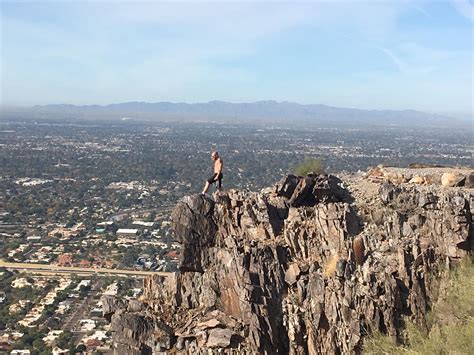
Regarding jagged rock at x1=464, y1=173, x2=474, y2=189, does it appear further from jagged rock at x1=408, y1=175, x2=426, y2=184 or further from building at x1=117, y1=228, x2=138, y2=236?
building at x1=117, y1=228, x2=138, y2=236

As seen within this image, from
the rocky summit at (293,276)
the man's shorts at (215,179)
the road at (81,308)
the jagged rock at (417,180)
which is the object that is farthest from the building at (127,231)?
the rocky summit at (293,276)

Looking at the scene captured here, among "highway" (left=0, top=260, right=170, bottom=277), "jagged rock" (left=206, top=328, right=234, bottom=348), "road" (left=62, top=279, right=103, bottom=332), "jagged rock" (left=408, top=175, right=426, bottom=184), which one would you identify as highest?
"jagged rock" (left=408, top=175, right=426, bottom=184)

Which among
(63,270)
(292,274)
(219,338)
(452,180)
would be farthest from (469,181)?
(63,270)

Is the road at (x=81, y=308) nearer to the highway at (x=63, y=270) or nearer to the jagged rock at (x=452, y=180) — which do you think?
the highway at (x=63, y=270)

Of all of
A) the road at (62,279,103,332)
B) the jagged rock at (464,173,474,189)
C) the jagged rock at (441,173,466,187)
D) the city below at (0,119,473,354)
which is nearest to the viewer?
the jagged rock at (464,173,474,189)

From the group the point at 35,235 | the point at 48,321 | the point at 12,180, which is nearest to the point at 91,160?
the point at 12,180

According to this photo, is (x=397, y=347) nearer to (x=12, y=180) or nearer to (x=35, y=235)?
(x=35, y=235)

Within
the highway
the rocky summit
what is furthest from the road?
the rocky summit

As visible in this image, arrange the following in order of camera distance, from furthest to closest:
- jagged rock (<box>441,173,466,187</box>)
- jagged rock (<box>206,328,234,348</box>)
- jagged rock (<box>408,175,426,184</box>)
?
jagged rock (<box>408,175,426,184</box>), jagged rock (<box>441,173,466,187</box>), jagged rock (<box>206,328,234,348</box>)
